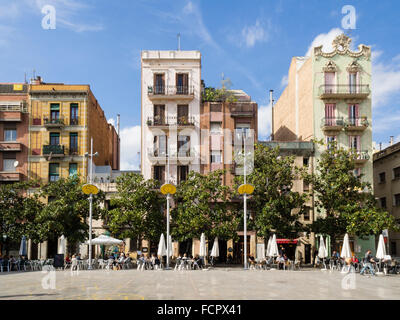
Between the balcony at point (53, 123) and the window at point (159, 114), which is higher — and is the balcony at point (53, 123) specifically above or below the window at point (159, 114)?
below

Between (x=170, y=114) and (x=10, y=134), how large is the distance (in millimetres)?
16372

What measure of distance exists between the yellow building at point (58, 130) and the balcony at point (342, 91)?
79.2ft

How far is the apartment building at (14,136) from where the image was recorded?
152ft

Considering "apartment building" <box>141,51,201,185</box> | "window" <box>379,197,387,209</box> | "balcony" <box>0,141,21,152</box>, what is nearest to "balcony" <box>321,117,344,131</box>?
"window" <box>379,197,387,209</box>

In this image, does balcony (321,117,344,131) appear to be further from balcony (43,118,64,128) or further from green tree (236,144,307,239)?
balcony (43,118,64,128)

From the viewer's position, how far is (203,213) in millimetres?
39312

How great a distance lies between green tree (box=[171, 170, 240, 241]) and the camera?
1522 inches

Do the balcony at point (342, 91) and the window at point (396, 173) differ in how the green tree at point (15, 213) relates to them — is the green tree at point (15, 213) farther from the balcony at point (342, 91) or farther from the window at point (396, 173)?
the window at point (396, 173)

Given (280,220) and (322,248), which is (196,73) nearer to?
(280,220)

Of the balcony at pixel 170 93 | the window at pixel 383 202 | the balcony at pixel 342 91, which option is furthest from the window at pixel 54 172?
the window at pixel 383 202

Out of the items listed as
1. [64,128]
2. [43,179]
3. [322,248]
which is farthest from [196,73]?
[322,248]

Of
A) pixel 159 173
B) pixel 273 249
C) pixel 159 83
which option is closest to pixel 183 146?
pixel 159 173
